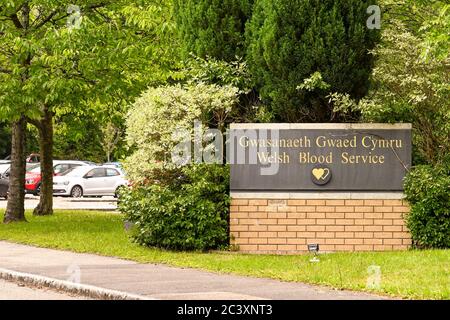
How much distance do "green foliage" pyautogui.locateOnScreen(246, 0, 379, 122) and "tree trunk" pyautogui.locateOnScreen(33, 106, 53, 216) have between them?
34.1 ft

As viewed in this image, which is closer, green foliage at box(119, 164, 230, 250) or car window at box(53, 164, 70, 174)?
green foliage at box(119, 164, 230, 250)

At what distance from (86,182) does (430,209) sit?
2450cm

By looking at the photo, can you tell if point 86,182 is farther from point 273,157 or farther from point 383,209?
point 383,209

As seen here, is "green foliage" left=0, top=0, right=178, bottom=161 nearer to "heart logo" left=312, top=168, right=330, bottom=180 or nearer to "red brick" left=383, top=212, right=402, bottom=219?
"heart logo" left=312, top=168, right=330, bottom=180

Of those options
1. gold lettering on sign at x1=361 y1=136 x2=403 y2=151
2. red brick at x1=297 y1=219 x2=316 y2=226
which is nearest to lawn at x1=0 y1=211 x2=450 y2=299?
red brick at x1=297 y1=219 x2=316 y2=226

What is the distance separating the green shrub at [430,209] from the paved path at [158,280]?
13.3 feet

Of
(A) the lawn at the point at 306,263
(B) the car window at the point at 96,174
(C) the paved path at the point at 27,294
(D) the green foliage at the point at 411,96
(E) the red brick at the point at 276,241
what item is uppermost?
(D) the green foliage at the point at 411,96

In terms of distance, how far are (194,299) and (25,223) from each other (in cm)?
1242

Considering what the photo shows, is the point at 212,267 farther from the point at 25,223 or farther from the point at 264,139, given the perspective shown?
the point at 25,223

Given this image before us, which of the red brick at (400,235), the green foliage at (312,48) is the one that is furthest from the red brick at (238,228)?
the red brick at (400,235)

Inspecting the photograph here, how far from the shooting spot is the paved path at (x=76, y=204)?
3038 cm

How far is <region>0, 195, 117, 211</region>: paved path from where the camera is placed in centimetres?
3038

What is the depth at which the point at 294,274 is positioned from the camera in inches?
496

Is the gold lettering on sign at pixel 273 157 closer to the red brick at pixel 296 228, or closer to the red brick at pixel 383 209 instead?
the red brick at pixel 296 228
